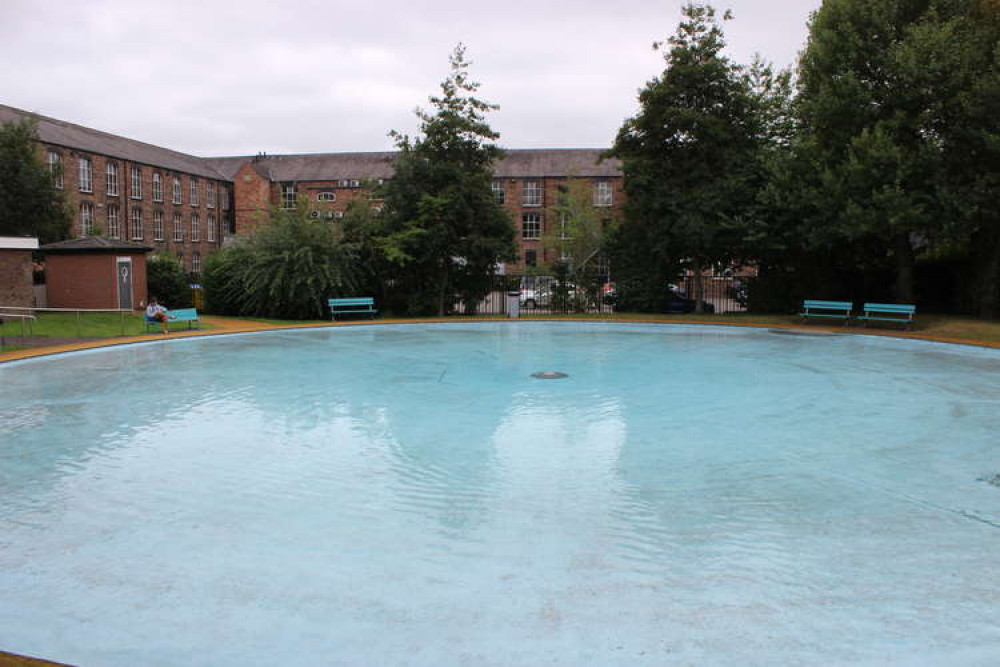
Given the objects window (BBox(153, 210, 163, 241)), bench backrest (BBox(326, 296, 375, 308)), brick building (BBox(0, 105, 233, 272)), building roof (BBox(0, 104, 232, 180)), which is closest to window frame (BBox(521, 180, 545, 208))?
brick building (BBox(0, 105, 233, 272))

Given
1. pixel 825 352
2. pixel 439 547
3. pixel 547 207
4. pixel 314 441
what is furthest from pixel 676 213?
pixel 547 207

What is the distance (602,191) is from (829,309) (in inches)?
1517

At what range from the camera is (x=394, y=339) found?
20.5 m

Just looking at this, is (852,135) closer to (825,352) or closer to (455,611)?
(825,352)

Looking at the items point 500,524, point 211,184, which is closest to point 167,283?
point 500,524

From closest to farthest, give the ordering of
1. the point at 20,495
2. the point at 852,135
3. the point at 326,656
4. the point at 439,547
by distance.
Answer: the point at 326,656
the point at 439,547
the point at 20,495
the point at 852,135

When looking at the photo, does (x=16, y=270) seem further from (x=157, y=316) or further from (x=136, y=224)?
(x=136, y=224)

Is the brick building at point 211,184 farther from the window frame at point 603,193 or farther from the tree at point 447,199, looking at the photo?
the tree at point 447,199

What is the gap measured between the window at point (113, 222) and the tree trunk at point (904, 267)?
43.8m

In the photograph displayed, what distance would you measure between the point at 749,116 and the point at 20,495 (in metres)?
26.7

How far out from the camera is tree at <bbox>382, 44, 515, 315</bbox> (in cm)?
2720

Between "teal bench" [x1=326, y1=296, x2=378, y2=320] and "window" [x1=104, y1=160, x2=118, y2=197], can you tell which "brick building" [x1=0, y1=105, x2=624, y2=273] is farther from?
"teal bench" [x1=326, y1=296, x2=378, y2=320]

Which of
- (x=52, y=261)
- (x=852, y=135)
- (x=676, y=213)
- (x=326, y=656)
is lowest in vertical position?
(x=326, y=656)

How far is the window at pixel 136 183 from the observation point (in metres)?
48.9
